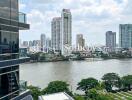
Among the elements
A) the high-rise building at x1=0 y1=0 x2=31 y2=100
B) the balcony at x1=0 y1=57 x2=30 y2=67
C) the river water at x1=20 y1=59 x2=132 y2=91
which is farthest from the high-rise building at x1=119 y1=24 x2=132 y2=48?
the high-rise building at x1=0 y1=0 x2=31 y2=100

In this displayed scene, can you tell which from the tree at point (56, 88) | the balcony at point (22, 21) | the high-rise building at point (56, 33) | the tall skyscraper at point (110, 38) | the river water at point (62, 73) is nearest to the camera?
the balcony at point (22, 21)

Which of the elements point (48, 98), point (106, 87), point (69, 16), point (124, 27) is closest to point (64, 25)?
point (69, 16)

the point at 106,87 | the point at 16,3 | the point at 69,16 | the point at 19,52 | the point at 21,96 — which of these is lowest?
the point at 106,87

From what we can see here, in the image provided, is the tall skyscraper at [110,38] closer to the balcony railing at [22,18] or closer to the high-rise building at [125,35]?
the high-rise building at [125,35]

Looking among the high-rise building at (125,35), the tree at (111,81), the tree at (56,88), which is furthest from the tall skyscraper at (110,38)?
the tree at (56,88)

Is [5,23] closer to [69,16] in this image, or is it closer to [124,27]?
[69,16]

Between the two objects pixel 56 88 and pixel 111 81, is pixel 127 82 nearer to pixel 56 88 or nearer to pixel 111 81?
pixel 111 81
